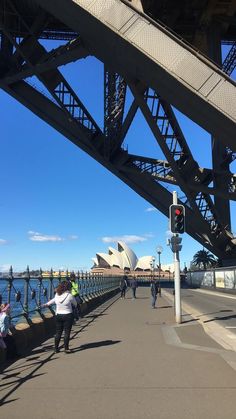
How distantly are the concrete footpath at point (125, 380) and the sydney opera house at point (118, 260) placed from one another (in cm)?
12677

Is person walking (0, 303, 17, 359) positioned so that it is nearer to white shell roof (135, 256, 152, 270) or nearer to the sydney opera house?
the sydney opera house

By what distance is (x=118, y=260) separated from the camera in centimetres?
13962

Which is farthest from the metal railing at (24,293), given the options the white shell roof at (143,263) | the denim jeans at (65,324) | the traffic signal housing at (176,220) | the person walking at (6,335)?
the white shell roof at (143,263)

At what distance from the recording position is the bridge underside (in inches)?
632

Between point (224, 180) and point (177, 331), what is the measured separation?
98.8ft

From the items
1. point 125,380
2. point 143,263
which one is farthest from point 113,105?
point 143,263

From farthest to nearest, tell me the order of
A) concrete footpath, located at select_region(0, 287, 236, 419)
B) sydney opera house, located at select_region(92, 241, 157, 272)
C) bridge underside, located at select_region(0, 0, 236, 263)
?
1. sydney opera house, located at select_region(92, 241, 157, 272)
2. bridge underside, located at select_region(0, 0, 236, 263)
3. concrete footpath, located at select_region(0, 287, 236, 419)

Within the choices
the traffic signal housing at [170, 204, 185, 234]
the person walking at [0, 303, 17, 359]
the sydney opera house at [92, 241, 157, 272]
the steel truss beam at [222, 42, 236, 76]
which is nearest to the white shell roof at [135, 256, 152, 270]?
the sydney opera house at [92, 241, 157, 272]

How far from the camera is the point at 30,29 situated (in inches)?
1283

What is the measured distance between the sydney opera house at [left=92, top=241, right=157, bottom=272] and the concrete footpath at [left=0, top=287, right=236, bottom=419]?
126774mm

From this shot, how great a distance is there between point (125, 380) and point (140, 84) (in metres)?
24.9

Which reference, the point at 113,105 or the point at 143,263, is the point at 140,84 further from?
the point at 143,263

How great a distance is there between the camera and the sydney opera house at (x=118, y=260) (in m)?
140

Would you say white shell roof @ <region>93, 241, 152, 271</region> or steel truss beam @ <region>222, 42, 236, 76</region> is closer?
steel truss beam @ <region>222, 42, 236, 76</region>
